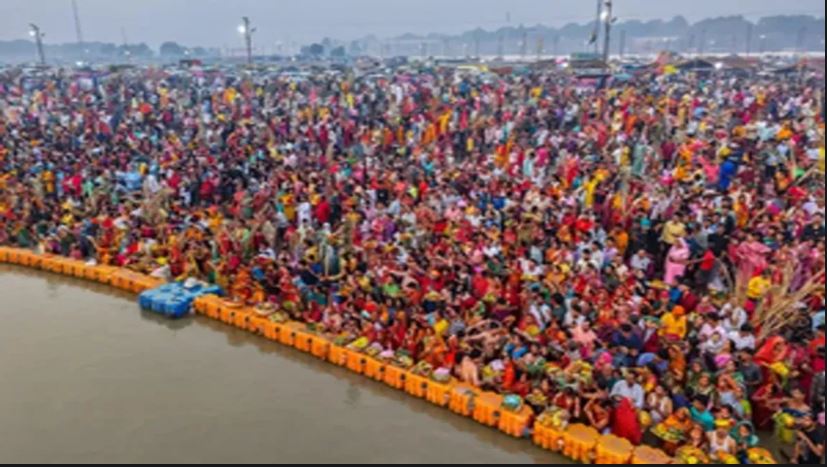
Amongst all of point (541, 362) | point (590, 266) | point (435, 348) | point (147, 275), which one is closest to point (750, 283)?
point (590, 266)

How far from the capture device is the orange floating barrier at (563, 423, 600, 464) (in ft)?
26.5

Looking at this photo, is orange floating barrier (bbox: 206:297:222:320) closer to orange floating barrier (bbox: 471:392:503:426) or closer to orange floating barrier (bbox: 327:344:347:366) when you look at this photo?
orange floating barrier (bbox: 327:344:347:366)

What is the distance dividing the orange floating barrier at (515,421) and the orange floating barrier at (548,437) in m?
0.16

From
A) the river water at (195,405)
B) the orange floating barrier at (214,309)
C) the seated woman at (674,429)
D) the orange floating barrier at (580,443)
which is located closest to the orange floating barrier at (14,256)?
the river water at (195,405)

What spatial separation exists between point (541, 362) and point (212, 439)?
4.42 metres

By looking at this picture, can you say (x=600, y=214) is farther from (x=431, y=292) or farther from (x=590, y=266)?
(x=431, y=292)

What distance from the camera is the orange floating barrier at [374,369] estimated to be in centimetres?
1019

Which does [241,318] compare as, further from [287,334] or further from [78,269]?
[78,269]

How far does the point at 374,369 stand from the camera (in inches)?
404

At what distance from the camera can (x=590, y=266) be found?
10.9 m

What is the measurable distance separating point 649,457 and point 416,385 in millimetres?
3343

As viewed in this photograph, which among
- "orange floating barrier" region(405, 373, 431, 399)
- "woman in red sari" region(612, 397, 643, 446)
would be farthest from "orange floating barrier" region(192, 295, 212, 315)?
"woman in red sari" region(612, 397, 643, 446)

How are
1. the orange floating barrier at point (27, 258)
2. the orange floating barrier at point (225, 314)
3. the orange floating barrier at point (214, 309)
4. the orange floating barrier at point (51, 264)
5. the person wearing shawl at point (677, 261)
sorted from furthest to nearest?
the orange floating barrier at point (27, 258) < the orange floating barrier at point (51, 264) < the orange floating barrier at point (214, 309) < the orange floating barrier at point (225, 314) < the person wearing shawl at point (677, 261)

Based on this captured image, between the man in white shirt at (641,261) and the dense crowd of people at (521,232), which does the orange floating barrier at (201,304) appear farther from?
the man in white shirt at (641,261)
